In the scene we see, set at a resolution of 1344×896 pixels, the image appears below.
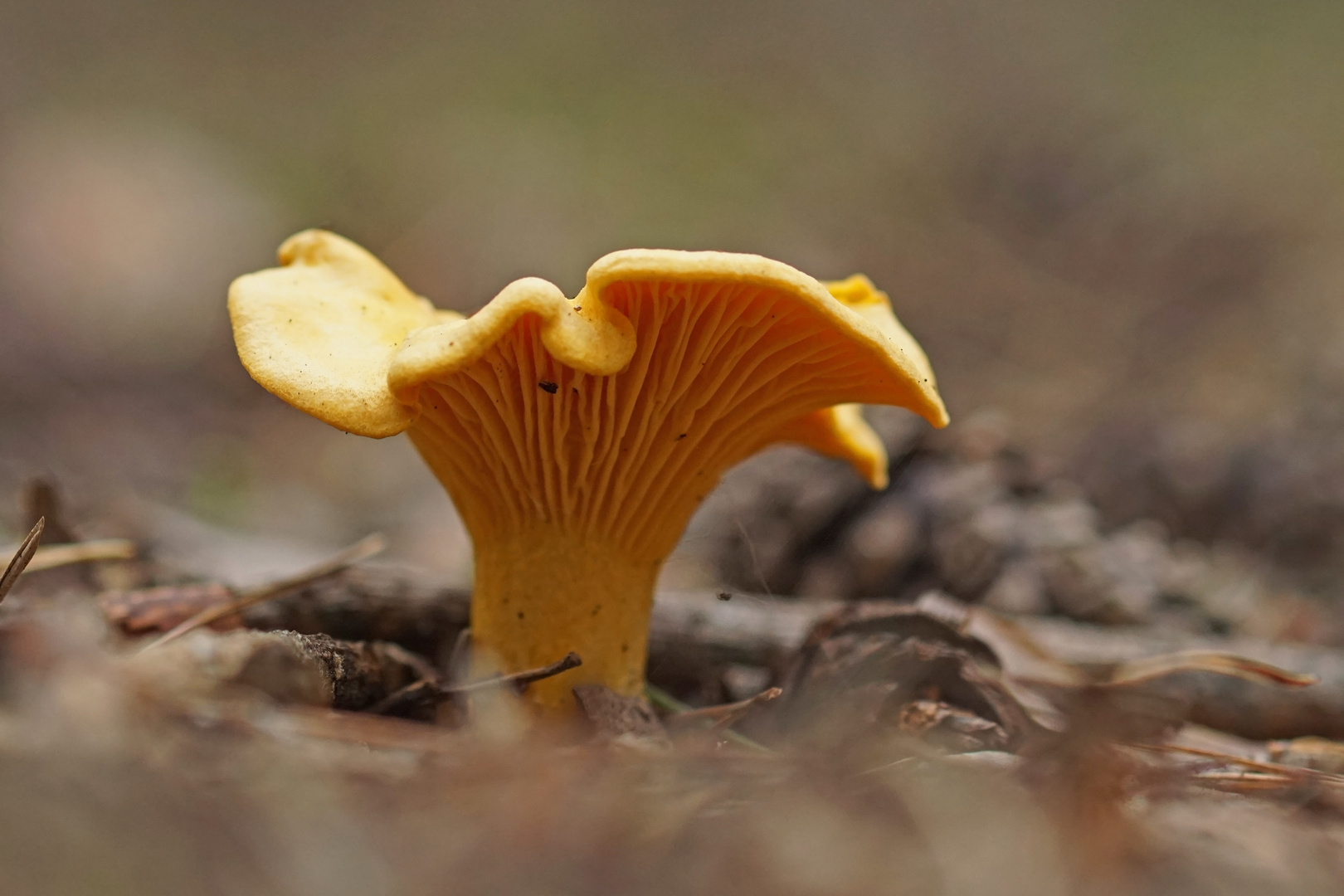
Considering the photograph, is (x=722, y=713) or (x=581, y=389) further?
(x=722, y=713)

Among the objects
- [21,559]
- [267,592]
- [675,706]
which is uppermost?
[21,559]

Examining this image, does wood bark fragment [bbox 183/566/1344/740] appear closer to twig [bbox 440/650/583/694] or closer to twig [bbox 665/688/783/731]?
twig [bbox 665/688/783/731]

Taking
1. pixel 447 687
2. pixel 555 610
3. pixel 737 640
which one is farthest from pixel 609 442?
pixel 737 640

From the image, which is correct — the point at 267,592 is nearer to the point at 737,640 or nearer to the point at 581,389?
the point at 581,389

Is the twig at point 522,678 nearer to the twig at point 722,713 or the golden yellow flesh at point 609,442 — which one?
the golden yellow flesh at point 609,442

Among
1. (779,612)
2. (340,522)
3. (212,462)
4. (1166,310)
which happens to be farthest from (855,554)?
(1166,310)

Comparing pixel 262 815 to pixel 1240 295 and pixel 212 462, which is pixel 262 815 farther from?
pixel 1240 295
